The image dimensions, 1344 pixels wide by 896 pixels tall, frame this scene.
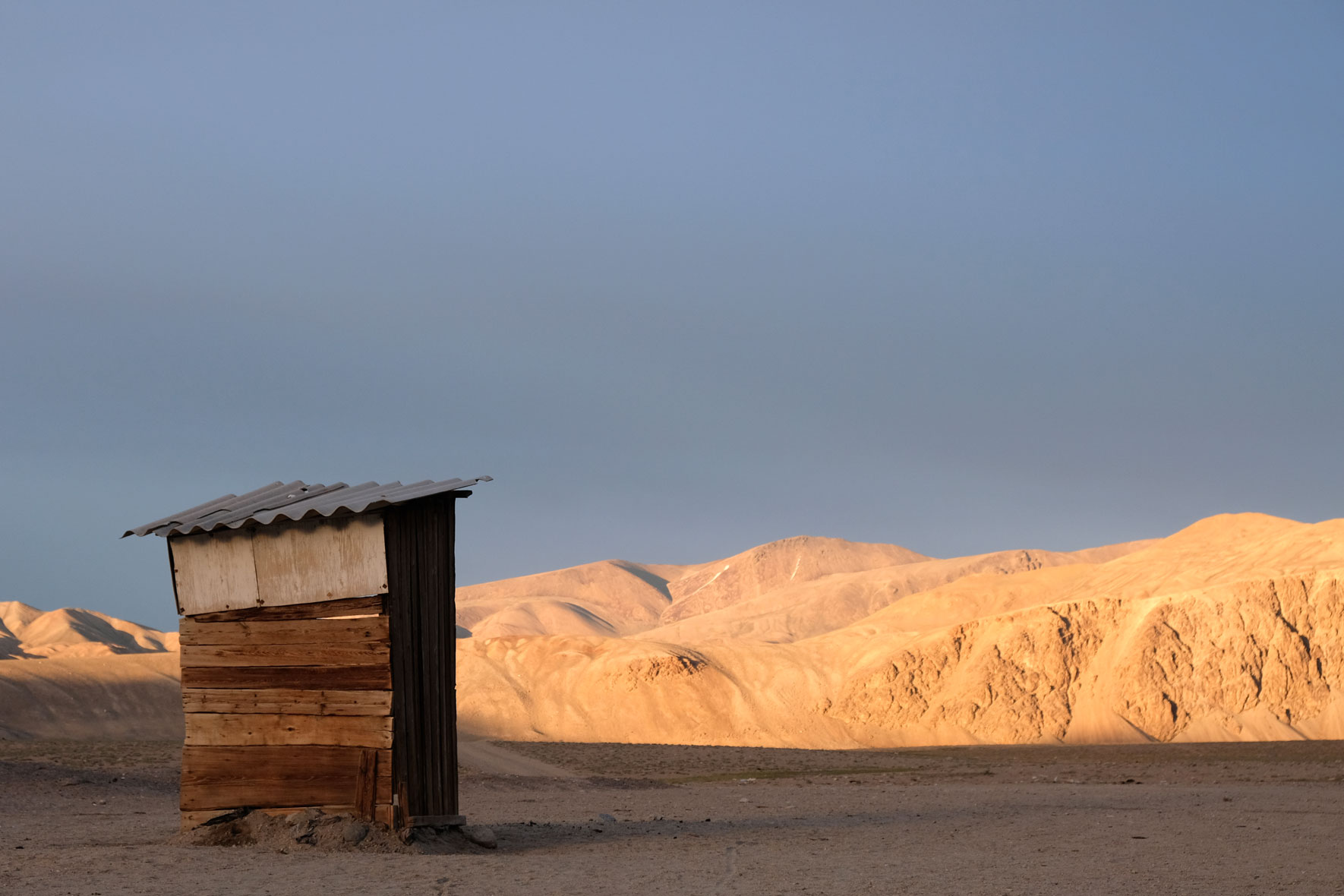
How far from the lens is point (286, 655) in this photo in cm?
1277

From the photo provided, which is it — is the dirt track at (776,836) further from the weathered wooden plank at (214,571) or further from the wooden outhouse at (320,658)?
the weathered wooden plank at (214,571)

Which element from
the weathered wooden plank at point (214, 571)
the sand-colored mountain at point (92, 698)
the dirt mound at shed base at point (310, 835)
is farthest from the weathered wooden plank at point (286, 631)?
the sand-colored mountain at point (92, 698)

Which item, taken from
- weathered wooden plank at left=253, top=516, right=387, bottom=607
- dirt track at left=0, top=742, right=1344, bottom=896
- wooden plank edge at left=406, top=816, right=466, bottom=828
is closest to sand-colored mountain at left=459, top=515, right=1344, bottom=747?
dirt track at left=0, top=742, right=1344, bottom=896

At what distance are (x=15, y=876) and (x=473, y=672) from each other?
49325 mm

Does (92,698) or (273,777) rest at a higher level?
(273,777)

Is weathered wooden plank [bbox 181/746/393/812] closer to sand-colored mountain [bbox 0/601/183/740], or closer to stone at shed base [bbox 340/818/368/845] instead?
stone at shed base [bbox 340/818/368/845]

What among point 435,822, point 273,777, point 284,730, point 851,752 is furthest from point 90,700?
point 435,822

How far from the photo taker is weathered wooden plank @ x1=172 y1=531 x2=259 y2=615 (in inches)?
512

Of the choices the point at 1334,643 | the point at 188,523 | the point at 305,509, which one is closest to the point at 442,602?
the point at 305,509

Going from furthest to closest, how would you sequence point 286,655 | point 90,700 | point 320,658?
point 90,700 → point 286,655 → point 320,658

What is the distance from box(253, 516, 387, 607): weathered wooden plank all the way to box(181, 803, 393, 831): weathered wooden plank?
2.22 m

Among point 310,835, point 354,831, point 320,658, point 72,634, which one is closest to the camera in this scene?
point 354,831

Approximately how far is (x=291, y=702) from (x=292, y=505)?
2.19 m

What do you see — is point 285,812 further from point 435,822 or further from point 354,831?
point 435,822
